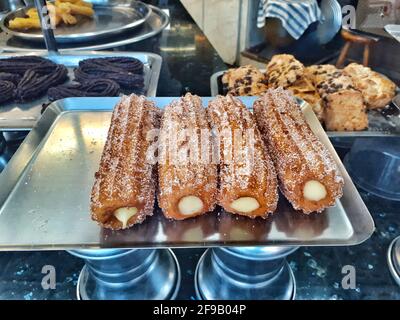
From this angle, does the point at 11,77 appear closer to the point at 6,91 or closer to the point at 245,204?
the point at 6,91

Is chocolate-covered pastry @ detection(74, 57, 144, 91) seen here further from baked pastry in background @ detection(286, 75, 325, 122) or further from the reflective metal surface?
the reflective metal surface

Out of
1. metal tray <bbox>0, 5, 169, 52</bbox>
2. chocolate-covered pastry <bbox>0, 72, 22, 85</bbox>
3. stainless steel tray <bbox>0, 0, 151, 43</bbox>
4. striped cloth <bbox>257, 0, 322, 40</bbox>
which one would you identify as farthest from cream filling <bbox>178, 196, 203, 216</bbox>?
striped cloth <bbox>257, 0, 322, 40</bbox>

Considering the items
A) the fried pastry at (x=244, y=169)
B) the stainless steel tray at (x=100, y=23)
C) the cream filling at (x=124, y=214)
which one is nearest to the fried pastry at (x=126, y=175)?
the cream filling at (x=124, y=214)

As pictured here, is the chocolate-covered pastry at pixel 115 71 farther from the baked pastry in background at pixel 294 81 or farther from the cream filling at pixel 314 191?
the cream filling at pixel 314 191

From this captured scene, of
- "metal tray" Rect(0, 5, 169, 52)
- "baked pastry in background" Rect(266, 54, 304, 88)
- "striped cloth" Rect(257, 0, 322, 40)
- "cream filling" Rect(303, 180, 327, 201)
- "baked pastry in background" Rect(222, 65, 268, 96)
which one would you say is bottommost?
"striped cloth" Rect(257, 0, 322, 40)

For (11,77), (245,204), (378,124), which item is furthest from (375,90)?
(11,77)
